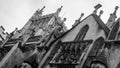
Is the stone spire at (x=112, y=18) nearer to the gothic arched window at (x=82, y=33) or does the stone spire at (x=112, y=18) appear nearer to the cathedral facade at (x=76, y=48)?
the cathedral facade at (x=76, y=48)

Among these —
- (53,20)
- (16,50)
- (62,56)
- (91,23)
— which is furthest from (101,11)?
(53,20)

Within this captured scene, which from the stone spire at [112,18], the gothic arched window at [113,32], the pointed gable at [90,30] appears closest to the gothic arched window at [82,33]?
the pointed gable at [90,30]

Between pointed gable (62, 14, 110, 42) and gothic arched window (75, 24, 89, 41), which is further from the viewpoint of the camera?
gothic arched window (75, 24, 89, 41)

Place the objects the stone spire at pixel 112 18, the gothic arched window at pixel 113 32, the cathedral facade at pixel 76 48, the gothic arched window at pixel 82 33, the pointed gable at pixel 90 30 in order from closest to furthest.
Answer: the cathedral facade at pixel 76 48 → the gothic arched window at pixel 113 32 → the pointed gable at pixel 90 30 → the gothic arched window at pixel 82 33 → the stone spire at pixel 112 18

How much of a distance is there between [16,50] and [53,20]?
1926cm

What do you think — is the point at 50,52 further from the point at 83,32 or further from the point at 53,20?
the point at 53,20

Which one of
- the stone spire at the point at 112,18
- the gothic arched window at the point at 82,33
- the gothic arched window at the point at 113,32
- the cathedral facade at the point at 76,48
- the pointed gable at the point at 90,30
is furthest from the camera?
the stone spire at the point at 112,18

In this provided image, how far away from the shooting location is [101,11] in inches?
920

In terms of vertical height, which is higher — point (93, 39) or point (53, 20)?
point (53, 20)

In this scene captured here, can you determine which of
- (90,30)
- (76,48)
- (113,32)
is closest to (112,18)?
(90,30)

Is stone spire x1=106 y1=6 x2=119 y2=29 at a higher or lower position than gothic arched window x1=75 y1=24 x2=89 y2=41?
lower

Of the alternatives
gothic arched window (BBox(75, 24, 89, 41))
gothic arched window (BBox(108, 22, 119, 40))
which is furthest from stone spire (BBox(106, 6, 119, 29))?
gothic arched window (BBox(108, 22, 119, 40))

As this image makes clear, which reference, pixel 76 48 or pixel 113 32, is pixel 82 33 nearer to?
pixel 76 48

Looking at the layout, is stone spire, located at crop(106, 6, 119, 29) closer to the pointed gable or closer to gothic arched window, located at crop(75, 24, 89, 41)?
the pointed gable
